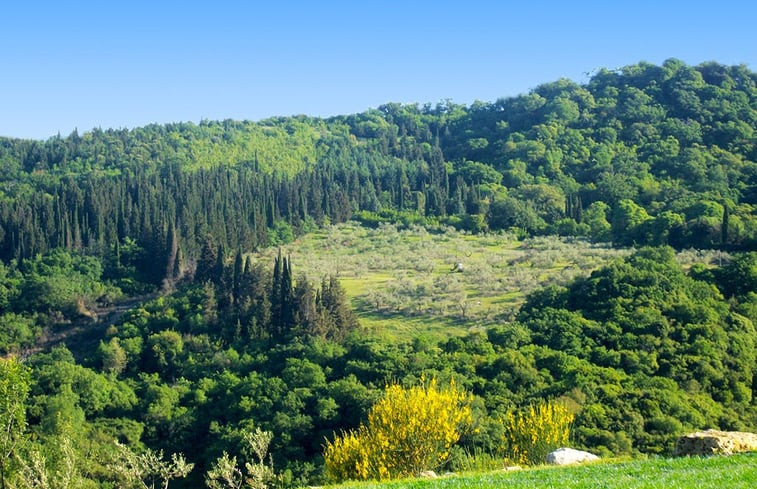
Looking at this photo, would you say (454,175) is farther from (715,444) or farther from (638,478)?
(638,478)

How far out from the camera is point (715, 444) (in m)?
22.7

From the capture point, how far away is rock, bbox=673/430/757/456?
2240 cm

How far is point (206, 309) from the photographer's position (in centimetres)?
6694

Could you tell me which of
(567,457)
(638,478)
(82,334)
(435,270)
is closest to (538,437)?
(567,457)

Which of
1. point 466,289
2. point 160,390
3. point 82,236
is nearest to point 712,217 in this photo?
point 466,289

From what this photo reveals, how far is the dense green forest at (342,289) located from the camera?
137 ft

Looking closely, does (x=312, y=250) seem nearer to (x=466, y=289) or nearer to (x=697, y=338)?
(x=466, y=289)

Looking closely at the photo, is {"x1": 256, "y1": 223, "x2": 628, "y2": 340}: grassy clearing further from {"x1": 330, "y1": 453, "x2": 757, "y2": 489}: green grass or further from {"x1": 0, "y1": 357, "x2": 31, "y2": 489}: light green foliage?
{"x1": 330, "y1": 453, "x2": 757, "y2": 489}: green grass

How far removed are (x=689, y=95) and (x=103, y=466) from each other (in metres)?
137

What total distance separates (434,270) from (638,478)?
61.7 meters

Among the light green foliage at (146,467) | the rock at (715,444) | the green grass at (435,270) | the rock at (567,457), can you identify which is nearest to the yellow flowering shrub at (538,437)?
the rock at (567,457)

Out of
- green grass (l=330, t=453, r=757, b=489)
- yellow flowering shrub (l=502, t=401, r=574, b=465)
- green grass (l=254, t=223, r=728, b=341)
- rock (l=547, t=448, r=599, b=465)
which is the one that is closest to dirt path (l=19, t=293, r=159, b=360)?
green grass (l=254, t=223, r=728, b=341)

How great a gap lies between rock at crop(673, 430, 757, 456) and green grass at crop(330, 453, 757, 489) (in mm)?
2460

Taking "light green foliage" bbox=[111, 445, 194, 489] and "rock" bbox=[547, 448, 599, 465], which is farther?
"rock" bbox=[547, 448, 599, 465]
